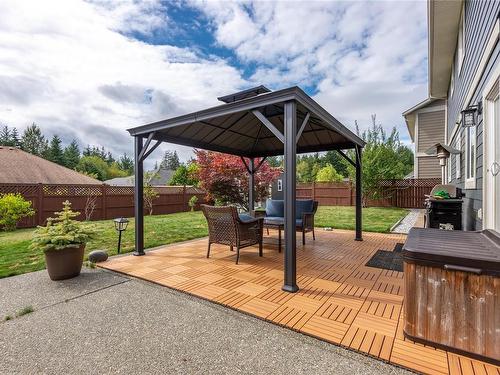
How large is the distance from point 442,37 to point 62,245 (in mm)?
8232

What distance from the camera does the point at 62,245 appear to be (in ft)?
10.9

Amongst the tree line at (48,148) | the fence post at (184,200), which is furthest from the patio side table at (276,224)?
the tree line at (48,148)

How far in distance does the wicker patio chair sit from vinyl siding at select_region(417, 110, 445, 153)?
11.2 metres

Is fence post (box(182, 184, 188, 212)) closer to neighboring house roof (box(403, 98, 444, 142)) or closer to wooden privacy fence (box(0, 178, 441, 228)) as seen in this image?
wooden privacy fence (box(0, 178, 441, 228))

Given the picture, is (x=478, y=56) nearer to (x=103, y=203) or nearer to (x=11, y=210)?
(x=11, y=210)

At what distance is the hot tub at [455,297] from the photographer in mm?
1652

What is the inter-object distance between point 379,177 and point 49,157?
134 ft

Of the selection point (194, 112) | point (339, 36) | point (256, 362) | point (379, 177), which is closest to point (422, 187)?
point (379, 177)

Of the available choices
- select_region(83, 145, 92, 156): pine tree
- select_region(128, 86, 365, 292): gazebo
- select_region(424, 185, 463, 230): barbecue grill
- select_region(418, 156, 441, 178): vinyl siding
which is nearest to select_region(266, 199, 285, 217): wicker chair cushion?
select_region(128, 86, 365, 292): gazebo

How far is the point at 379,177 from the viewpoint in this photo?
44.7ft

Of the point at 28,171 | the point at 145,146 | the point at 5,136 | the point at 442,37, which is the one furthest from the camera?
the point at 5,136

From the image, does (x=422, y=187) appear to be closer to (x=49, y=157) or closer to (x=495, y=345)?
(x=495, y=345)

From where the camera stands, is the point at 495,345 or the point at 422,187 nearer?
the point at 495,345

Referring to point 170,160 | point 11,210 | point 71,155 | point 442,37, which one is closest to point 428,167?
point 442,37
